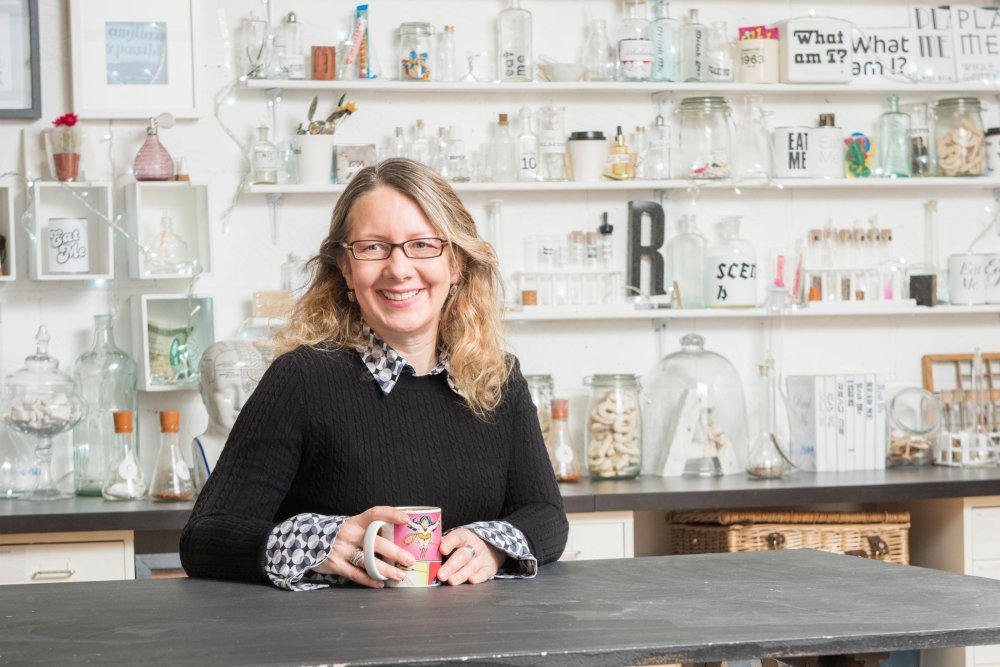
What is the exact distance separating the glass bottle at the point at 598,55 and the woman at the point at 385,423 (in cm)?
182

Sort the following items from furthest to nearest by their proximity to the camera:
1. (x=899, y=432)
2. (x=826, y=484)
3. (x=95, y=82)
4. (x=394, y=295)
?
(x=899, y=432)
(x=95, y=82)
(x=826, y=484)
(x=394, y=295)

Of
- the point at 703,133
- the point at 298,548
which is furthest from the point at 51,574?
the point at 703,133

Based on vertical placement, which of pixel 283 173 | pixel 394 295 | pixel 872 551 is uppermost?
pixel 283 173

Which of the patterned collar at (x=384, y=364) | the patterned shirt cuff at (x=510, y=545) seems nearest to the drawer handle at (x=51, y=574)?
the patterned collar at (x=384, y=364)

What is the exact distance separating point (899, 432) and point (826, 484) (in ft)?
1.96

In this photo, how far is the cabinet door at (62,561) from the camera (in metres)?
2.95

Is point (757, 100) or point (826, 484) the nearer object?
point (826, 484)

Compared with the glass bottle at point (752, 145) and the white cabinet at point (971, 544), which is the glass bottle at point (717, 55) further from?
the white cabinet at point (971, 544)

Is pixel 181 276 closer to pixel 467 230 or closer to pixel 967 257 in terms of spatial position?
pixel 467 230

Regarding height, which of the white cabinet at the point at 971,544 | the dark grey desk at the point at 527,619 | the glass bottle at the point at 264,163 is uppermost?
the glass bottle at the point at 264,163

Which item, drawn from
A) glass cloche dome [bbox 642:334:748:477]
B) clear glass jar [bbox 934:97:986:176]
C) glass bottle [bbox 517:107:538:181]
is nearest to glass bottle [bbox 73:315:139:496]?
glass bottle [bbox 517:107:538:181]

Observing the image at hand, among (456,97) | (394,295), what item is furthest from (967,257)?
(394,295)

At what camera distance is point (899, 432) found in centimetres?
377

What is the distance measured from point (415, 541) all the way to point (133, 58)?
7.58ft
